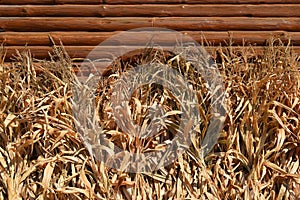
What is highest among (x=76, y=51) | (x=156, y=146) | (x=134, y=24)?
(x=134, y=24)

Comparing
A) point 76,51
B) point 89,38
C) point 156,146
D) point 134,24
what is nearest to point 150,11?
point 134,24

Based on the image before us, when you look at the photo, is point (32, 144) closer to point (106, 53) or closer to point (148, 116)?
point (148, 116)

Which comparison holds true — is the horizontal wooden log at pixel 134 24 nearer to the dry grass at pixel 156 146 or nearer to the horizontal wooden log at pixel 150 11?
the horizontal wooden log at pixel 150 11

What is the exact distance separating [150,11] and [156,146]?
4.52 ft

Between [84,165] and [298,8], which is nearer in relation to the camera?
[84,165]

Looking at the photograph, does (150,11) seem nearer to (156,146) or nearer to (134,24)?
(134,24)

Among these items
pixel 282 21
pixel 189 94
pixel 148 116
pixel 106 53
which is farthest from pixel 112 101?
pixel 282 21

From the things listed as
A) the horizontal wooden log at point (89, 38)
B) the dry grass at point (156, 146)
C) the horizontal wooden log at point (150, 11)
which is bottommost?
the dry grass at point (156, 146)

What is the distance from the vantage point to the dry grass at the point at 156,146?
3211mm

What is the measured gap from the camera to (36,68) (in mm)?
3969

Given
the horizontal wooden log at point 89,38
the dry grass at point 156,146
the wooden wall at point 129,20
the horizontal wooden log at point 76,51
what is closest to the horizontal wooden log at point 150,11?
the wooden wall at point 129,20

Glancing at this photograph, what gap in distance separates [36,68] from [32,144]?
0.85 meters

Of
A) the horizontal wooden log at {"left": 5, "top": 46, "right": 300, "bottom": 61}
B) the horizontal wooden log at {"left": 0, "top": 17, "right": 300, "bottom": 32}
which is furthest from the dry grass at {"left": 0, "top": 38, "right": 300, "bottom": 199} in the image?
the horizontal wooden log at {"left": 0, "top": 17, "right": 300, "bottom": 32}

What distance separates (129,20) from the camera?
14.0 ft
